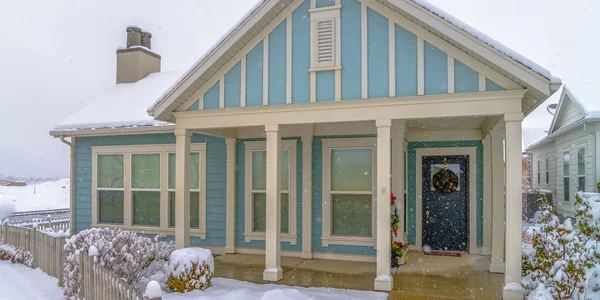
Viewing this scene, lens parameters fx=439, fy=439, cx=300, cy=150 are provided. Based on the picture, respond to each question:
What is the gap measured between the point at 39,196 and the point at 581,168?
147ft

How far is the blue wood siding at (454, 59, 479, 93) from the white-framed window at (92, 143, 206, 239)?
20.1 feet

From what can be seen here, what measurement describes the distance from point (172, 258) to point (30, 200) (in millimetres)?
39814

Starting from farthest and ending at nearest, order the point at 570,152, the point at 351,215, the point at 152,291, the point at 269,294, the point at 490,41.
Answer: the point at 570,152
the point at 351,215
the point at 490,41
the point at 269,294
the point at 152,291

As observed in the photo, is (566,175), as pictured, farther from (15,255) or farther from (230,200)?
(15,255)

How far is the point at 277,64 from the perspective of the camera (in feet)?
25.0

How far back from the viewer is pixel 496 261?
802 cm

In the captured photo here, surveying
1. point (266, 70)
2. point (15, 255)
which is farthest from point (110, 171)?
point (266, 70)

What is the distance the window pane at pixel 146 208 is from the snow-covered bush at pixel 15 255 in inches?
93.7

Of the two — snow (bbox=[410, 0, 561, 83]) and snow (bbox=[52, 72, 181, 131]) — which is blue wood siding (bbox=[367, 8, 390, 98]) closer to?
snow (bbox=[410, 0, 561, 83])

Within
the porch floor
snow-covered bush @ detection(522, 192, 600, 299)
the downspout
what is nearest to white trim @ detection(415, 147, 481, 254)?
the porch floor

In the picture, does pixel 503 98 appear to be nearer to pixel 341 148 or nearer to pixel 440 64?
pixel 440 64

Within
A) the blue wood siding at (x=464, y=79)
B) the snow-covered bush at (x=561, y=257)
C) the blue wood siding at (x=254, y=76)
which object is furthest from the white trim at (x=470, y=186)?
the blue wood siding at (x=254, y=76)

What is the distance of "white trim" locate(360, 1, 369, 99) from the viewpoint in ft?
23.1

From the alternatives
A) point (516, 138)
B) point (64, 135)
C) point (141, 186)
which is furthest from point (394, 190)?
point (64, 135)
